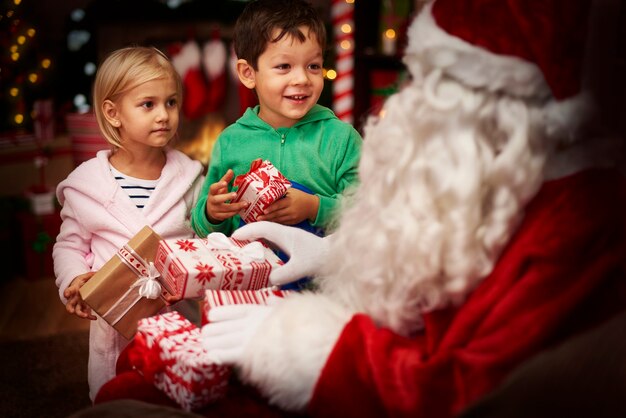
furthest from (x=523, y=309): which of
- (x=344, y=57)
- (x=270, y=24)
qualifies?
(x=344, y=57)

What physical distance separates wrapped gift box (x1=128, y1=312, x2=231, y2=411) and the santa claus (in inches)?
2.7

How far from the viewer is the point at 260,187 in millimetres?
1244

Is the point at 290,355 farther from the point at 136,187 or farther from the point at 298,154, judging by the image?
the point at 136,187

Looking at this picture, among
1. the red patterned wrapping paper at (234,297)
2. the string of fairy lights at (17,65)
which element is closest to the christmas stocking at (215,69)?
the string of fairy lights at (17,65)

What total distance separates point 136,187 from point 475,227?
840 mm

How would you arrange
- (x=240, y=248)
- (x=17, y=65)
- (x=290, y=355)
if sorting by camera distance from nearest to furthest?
(x=290, y=355) < (x=240, y=248) < (x=17, y=65)

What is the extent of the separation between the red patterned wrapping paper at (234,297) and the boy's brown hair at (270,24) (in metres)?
0.51

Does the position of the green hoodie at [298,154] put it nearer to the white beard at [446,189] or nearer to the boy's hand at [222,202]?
the boy's hand at [222,202]

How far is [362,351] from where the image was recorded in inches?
35.9

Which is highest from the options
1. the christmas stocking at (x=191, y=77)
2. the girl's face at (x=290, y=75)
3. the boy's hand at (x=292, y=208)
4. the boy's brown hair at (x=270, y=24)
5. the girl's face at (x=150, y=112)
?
the boy's brown hair at (x=270, y=24)

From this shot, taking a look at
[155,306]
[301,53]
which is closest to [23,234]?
[155,306]

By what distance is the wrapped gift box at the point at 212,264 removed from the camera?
1.14 meters

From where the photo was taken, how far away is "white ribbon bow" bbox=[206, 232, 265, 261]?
47.3 inches

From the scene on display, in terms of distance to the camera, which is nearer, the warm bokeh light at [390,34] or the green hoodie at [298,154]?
the green hoodie at [298,154]
